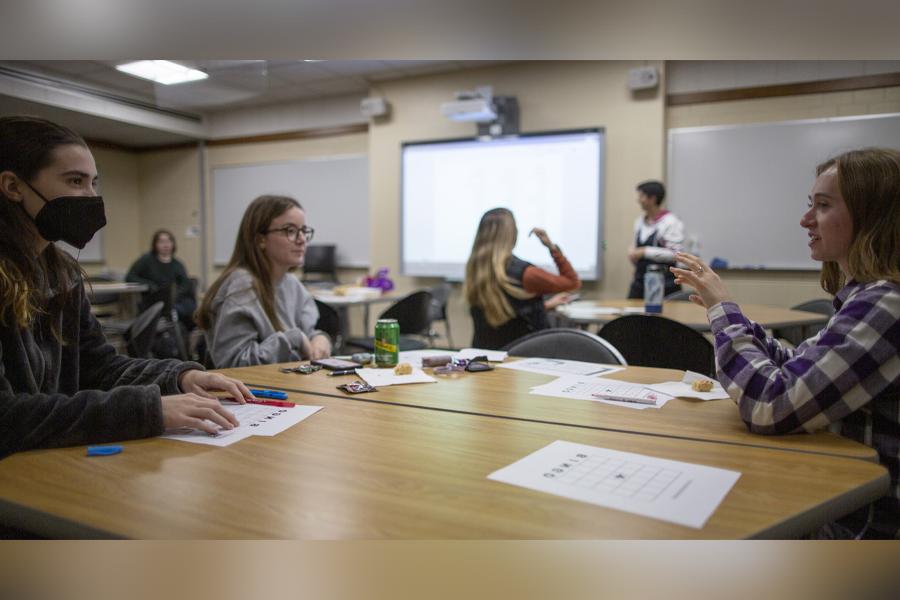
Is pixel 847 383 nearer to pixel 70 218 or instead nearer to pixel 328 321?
pixel 70 218

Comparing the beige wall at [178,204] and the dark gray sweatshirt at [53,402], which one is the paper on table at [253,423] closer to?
the dark gray sweatshirt at [53,402]

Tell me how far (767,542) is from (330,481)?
597 millimetres

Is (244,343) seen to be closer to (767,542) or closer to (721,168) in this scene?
(767,542)

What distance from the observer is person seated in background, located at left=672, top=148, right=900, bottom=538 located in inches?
34.4

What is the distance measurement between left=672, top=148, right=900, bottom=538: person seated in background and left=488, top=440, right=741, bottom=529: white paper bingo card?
0.82ft

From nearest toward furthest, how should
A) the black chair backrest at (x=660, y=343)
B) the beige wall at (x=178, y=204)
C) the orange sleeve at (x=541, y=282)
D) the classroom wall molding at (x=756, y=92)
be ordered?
the black chair backrest at (x=660, y=343), the orange sleeve at (x=541, y=282), the classroom wall molding at (x=756, y=92), the beige wall at (x=178, y=204)

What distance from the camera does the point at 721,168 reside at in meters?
4.73

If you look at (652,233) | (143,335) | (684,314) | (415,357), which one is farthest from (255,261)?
(652,233)

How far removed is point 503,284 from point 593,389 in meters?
1.48

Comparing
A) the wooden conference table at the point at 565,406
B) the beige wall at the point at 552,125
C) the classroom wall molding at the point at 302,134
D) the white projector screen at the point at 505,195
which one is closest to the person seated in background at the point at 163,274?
the classroom wall molding at the point at 302,134

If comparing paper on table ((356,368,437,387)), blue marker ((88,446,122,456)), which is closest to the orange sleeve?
paper on table ((356,368,437,387))

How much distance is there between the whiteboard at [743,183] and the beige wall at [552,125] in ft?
0.95

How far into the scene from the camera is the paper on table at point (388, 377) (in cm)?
138

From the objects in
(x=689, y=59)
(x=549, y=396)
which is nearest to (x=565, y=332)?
(x=549, y=396)
